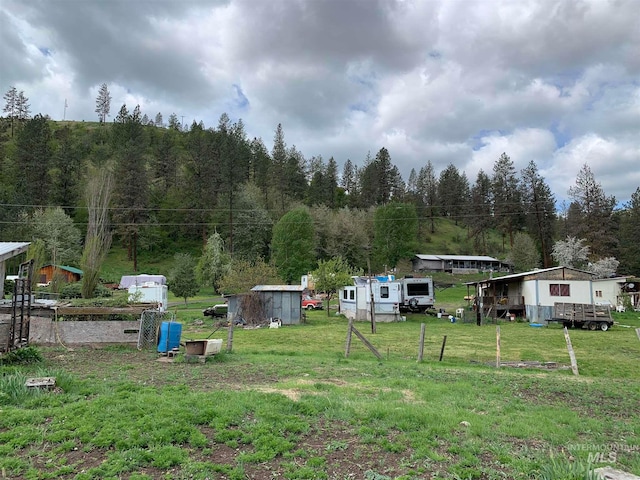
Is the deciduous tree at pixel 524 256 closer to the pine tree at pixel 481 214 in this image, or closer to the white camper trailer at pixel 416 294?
the pine tree at pixel 481 214

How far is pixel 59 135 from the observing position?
3310 inches

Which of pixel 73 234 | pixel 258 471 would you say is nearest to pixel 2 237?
pixel 73 234

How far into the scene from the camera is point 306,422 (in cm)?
579

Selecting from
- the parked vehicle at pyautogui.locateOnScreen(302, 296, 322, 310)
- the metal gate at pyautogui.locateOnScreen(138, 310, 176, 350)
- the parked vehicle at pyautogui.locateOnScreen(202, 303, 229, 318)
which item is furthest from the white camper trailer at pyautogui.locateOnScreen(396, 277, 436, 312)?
the metal gate at pyautogui.locateOnScreen(138, 310, 176, 350)

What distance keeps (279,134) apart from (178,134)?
39.5 metres

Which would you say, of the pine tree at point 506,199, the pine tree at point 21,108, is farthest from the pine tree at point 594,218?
the pine tree at point 21,108

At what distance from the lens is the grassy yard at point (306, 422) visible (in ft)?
14.8

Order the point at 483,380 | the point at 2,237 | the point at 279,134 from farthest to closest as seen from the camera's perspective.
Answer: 1. the point at 279,134
2. the point at 2,237
3. the point at 483,380

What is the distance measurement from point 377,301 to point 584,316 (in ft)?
40.1

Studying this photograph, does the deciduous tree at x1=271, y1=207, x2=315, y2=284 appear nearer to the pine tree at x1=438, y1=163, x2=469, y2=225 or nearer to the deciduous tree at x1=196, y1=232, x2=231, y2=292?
the deciduous tree at x1=196, y1=232, x2=231, y2=292

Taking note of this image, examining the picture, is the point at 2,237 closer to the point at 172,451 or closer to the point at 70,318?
the point at 70,318

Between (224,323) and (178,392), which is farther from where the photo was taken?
(224,323)

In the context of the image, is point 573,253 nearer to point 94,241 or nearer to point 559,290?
point 559,290

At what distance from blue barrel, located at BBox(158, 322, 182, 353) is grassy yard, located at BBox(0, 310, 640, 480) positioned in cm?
123
